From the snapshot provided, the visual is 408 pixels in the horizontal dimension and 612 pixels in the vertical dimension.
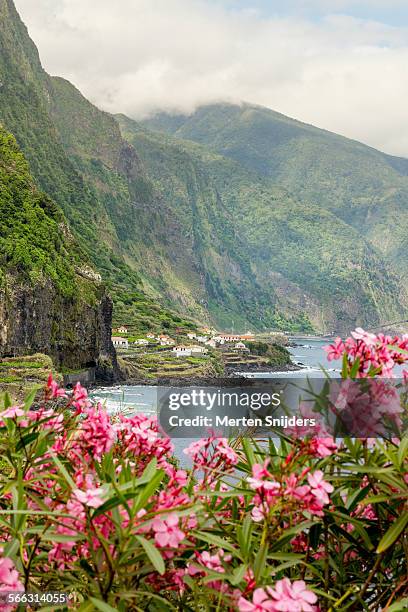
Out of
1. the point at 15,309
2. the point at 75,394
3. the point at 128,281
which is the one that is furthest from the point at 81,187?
the point at 75,394

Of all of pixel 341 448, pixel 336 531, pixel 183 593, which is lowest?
pixel 183 593

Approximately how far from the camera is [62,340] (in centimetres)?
8231

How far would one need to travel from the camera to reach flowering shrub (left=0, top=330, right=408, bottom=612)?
5.61 ft

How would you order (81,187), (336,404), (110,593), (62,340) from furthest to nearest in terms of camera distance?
(81,187) → (62,340) → (336,404) → (110,593)

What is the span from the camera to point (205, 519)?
190 cm

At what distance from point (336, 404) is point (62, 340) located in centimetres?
8187

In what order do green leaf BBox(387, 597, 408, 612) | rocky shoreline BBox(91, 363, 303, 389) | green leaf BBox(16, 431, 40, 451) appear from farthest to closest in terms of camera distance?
1. rocky shoreline BBox(91, 363, 303, 389)
2. green leaf BBox(16, 431, 40, 451)
3. green leaf BBox(387, 597, 408, 612)

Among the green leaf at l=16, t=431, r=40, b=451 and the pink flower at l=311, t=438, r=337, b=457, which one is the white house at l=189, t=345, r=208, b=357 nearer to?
the green leaf at l=16, t=431, r=40, b=451

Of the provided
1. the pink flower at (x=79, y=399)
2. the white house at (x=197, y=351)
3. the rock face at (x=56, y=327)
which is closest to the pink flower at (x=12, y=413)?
the pink flower at (x=79, y=399)

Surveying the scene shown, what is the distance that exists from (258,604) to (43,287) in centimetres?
8023

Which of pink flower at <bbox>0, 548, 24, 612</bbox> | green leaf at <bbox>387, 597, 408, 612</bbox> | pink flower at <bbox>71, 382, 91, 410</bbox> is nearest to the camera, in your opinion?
green leaf at <bbox>387, 597, 408, 612</bbox>

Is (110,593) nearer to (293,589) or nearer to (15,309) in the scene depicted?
(293,589)

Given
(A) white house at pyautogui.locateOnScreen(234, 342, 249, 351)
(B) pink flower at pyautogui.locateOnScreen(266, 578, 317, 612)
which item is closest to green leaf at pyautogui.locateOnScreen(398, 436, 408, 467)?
(B) pink flower at pyautogui.locateOnScreen(266, 578, 317, 612)

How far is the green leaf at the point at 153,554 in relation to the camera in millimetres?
1540
